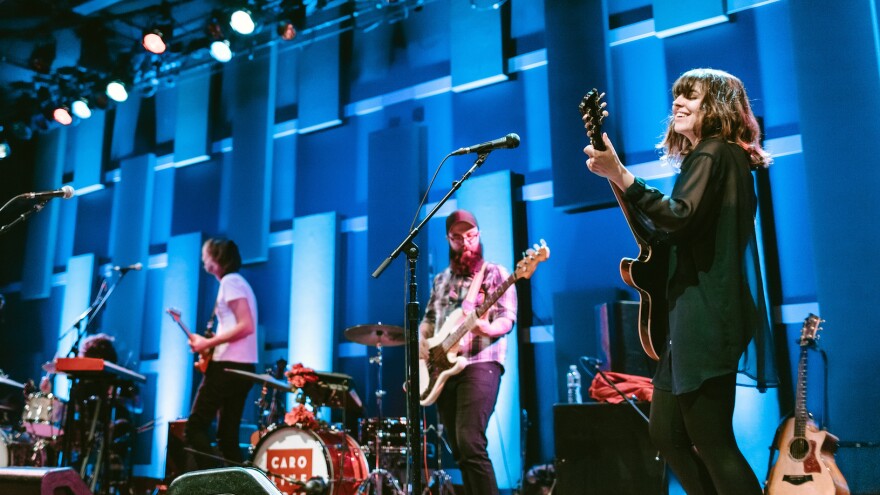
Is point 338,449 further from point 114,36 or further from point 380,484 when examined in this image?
point 114,36

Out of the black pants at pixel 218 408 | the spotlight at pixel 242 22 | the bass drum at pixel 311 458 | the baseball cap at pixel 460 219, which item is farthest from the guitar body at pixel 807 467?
the spotlight at pixel 242 22

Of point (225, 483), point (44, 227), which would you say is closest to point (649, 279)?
point (225, 483)

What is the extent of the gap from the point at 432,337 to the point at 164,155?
17.6ft

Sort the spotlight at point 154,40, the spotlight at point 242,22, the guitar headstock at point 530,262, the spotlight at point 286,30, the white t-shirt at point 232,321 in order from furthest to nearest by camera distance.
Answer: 1. the spotlight at point 154,40
2. the spotlight at point 242,22
3. the spotlight at point 286,30
4. the white t-shirt at point 232,321
5. the guitar headstock at point 530,262

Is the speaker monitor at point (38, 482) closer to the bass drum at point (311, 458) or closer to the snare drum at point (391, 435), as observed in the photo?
the bass drum at point (311, 458)

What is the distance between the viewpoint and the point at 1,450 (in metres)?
6.41

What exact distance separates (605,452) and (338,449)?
1861mm

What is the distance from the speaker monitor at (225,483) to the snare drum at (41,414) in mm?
5980

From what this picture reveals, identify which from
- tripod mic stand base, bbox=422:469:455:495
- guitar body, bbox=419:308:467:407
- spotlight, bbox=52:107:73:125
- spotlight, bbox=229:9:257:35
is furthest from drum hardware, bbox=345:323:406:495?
spotlight, bbox=52:107:73:125

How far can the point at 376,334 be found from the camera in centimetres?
541

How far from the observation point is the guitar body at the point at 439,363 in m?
4.43

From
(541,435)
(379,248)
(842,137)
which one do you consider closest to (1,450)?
(379,248)

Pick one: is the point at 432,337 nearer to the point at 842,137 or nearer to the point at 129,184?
the point at 842,137

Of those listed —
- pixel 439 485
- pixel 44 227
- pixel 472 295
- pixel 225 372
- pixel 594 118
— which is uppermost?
pixel 44 227
